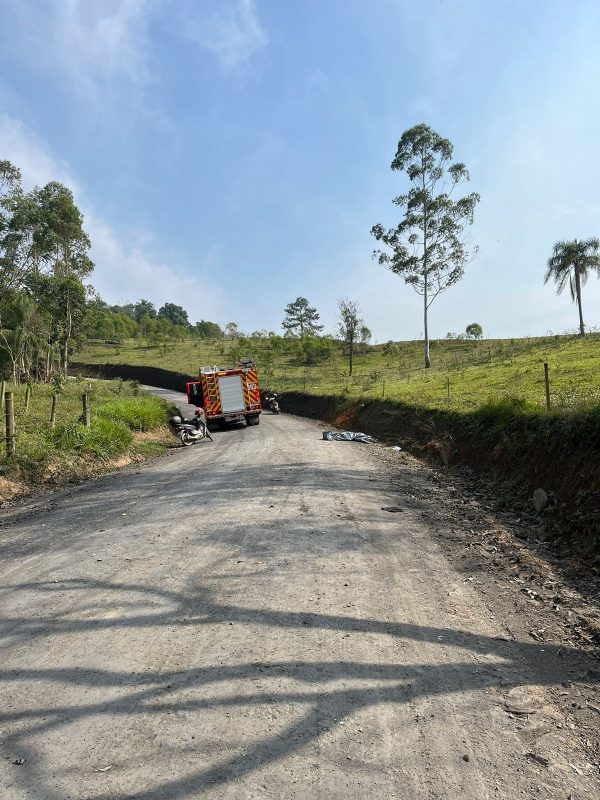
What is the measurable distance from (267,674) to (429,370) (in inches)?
1249

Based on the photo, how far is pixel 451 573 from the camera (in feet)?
17.7

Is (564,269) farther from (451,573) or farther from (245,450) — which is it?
(451,573)

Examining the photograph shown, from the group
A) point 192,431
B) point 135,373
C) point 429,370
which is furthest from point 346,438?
point 135,373

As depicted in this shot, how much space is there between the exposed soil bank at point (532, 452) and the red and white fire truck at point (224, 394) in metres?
9.00

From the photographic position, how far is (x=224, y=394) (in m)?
24.1

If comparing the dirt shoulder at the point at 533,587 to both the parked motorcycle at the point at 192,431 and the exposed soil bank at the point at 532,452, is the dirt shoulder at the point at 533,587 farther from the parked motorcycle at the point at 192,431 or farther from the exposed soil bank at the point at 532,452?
the parked motorcycle at the point at 192,431

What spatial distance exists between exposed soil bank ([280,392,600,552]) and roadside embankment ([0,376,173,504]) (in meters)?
8.32

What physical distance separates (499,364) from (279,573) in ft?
74.8

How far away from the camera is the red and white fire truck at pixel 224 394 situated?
78.6 ft

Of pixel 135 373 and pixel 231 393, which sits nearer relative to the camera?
pixel 231 393

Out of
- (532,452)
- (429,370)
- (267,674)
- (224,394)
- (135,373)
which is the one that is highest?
(135,373)

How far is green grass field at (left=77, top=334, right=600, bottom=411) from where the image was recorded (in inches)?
570

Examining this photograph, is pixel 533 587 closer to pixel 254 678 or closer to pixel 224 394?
pixel 254 678

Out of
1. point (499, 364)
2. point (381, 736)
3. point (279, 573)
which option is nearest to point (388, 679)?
point (381, 736)
